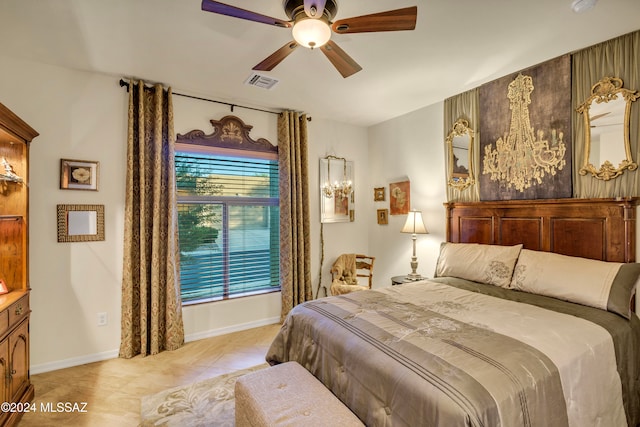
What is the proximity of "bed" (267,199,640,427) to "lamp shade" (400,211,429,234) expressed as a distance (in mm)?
703

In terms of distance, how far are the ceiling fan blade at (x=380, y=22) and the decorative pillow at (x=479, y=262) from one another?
2.11m

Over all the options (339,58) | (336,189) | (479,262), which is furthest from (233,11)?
(336,189)

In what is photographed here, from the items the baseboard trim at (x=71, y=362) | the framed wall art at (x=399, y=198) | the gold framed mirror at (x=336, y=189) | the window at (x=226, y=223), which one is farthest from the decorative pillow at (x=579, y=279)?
the baseboard trim at (x=71, y=362)

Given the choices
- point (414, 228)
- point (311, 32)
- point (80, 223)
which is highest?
point (311, 32)

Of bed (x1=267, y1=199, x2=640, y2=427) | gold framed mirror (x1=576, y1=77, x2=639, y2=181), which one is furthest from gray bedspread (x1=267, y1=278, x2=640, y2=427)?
gold framed mirror (x1=576, y1=77, x2=639, y2=181)

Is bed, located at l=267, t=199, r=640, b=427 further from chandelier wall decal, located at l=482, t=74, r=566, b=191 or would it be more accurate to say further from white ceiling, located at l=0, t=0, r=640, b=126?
white ceiling, located at l=0, t=0, r=640, b=126

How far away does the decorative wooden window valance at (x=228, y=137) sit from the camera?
11.6 feet

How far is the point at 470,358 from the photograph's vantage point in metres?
1.44

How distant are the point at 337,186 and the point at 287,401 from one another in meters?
3.21

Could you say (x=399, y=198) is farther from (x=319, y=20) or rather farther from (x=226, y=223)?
(x=319, y=20)

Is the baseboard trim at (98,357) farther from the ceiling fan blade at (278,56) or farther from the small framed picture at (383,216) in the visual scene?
the ceiling fan blade at (278,56)

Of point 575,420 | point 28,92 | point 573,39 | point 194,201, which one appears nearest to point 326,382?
point 575,420

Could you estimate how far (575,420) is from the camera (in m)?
1.52

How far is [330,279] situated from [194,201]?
2.18m
